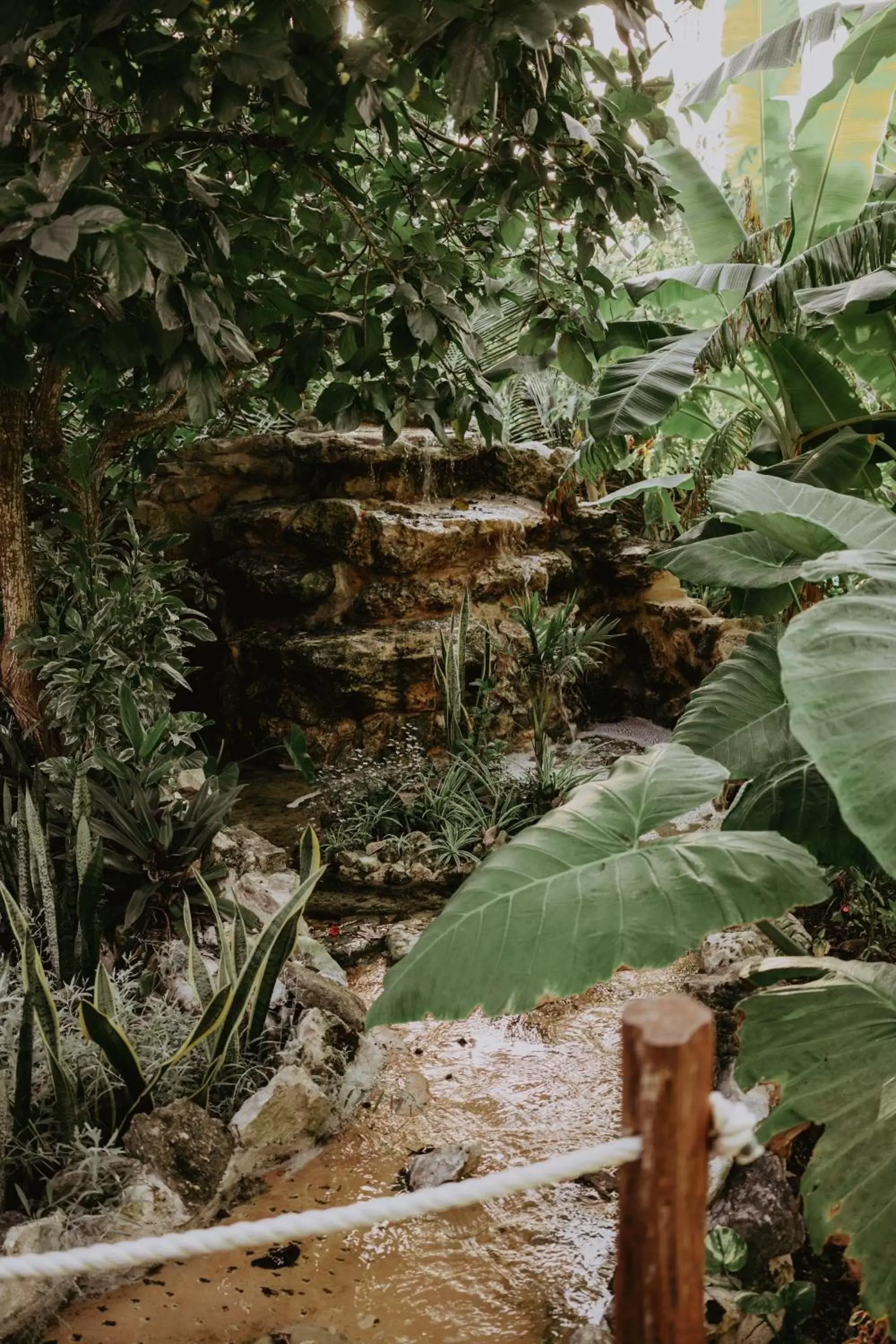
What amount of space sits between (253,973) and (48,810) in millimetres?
1181

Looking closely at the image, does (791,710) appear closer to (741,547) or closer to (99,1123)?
(741,547)

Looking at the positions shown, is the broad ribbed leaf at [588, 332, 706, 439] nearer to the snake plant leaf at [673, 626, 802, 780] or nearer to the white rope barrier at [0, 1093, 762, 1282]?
the snake plant leaf at [673, 626, 802, 780]

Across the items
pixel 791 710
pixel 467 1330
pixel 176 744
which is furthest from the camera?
pixel 176 744

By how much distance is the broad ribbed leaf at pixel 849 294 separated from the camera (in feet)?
8.95

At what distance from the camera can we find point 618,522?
21.2 feet

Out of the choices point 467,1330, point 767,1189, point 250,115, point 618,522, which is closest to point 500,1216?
point 467,1330

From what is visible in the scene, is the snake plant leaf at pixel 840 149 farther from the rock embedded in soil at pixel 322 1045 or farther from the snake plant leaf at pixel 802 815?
the rock embedded in soil at pixel 322 1045

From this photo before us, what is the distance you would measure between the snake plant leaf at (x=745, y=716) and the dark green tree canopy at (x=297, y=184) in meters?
0.89

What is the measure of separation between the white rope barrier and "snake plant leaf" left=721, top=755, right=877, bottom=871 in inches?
41.5

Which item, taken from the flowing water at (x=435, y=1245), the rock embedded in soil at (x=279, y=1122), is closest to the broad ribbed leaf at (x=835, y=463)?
the flowing water at (x=435, y=1245)

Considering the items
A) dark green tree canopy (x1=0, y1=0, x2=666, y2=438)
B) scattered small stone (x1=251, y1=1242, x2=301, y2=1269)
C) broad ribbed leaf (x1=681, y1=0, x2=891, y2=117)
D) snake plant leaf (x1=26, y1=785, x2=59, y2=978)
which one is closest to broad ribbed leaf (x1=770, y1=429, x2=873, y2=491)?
dark green tree canopy (x1=0, y1=0, x2=666, y2=438)

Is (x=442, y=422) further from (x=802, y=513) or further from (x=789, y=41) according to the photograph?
(x=789, y=41)

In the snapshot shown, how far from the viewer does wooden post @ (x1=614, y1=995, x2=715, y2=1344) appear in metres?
0.80

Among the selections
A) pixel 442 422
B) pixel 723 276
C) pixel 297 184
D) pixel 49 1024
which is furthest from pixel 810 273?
pixel 49 1024
